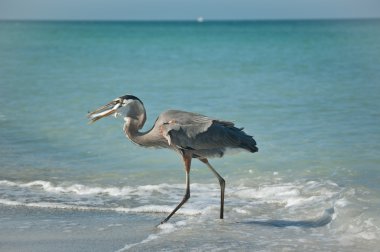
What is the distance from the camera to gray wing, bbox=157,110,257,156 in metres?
6.14

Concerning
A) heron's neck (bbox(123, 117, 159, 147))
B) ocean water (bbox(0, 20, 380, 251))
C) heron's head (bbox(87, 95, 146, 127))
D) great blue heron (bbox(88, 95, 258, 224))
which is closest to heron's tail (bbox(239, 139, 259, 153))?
great blue heron (bbox(88, 95, 258, 224))

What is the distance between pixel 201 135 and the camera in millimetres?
6137

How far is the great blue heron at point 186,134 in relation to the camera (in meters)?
6.14

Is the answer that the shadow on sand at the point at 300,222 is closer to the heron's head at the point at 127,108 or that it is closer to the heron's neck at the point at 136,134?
the heron's neck at the point at 136,134

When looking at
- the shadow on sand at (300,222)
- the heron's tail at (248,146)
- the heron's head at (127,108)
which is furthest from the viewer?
the heron's head at (127,108)

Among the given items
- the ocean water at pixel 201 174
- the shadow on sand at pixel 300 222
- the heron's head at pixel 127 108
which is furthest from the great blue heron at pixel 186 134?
the ocean water at pixel 201 174

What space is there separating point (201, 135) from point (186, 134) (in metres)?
0.14

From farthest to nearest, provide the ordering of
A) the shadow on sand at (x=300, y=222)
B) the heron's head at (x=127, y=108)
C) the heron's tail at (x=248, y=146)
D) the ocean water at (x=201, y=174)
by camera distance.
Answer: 1. the heron's head at (x=127, y=108)
2. the heron's tail at (x=248, y=146)
3. the shadow on sand at (x=300, y=222)
4. the ocean water at (x=201, y=174)

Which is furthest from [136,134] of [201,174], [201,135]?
[201,174]

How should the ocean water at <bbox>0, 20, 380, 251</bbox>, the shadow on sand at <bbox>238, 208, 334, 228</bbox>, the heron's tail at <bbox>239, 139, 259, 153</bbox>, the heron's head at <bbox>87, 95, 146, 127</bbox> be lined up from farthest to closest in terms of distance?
the heron's head at <bbox>87, 95, 146, 127</bbox>, the heron's tail at <bbox>239, 139, 259, 153</bbox>, the shadow on sand at <bbox>238, 208, 334, 228</bbox>, the ocean water at <bbox>0, 20, 380, 251</bbox>

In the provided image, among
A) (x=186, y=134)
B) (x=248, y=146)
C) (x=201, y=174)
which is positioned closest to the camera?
(x=186, y=134)

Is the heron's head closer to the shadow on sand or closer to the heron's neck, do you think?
the heron's neck

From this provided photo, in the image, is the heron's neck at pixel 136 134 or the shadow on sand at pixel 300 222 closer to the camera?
the shadow on sand at pixel 300 222

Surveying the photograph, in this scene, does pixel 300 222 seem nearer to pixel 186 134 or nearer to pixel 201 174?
pixel 186 134
